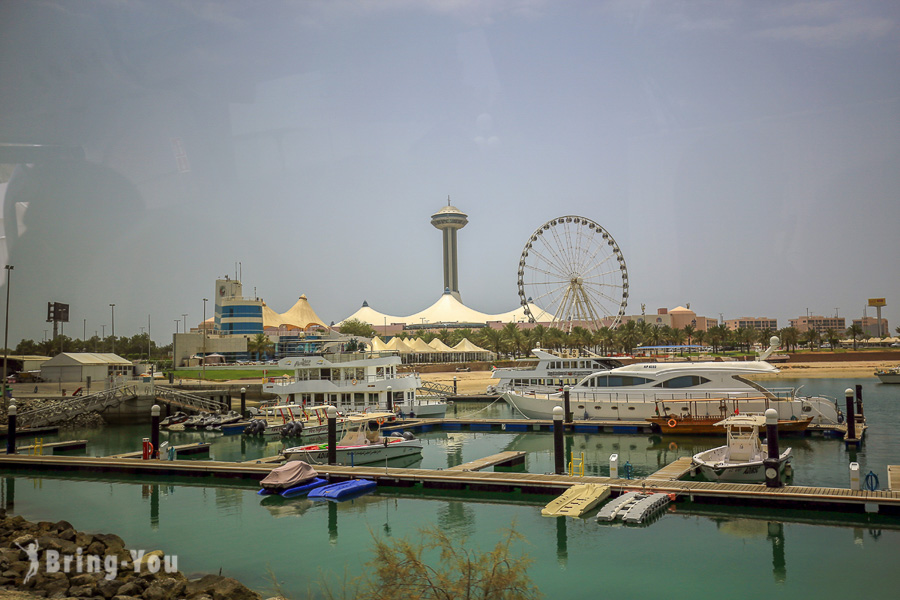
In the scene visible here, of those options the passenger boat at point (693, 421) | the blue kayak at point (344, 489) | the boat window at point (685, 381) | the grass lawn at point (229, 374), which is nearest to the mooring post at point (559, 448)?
the blue kayak at point (344, 489)

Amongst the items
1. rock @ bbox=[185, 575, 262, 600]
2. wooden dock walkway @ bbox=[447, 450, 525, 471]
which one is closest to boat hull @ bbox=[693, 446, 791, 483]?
wooden dock walkway @ bbox=[447, 450, 525, 471]

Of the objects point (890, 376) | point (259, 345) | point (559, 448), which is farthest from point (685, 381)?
point (259, 345)

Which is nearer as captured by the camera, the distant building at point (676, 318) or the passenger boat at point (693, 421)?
the passenger boat at point (693, 421)

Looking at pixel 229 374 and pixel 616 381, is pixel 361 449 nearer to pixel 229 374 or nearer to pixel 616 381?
pixel 616 381

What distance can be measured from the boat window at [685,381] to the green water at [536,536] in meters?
9.16

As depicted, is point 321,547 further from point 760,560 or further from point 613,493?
point 760,560

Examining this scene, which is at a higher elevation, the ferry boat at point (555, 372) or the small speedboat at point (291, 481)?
the ferry boat at point (555, 372)

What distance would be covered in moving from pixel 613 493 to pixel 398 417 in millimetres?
22401

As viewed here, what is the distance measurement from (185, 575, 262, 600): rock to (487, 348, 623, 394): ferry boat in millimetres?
32767

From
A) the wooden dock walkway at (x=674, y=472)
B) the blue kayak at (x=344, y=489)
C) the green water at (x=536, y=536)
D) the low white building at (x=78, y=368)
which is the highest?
the low white building at (x=78, y=368)

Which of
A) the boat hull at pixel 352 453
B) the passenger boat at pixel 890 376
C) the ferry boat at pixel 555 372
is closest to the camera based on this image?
the boat hull at pixel 352 453

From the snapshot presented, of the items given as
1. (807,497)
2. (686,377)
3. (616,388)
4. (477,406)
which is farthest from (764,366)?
(477,406)

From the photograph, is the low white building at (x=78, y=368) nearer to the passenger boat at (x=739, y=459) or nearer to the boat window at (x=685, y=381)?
the boat window at (x=685, y=381)

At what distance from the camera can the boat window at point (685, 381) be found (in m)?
35.3
